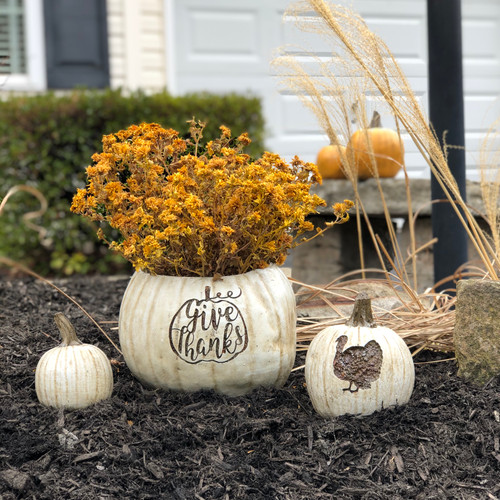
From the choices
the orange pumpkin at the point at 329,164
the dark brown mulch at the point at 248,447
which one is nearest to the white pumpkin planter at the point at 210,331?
the dark brown mulch at the point at 248,447

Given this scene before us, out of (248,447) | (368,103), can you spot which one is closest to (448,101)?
(368,103)

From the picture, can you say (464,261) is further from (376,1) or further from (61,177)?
(376,1)

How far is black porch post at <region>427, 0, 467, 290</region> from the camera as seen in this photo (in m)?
2.62

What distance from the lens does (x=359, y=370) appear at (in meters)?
1.65

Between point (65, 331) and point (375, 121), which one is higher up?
point (375, 121)

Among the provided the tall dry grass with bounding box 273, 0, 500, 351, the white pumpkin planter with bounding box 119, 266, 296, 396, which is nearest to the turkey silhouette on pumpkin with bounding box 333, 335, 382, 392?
the white pumpkin planter with bounding box 119, 266, 296, 396

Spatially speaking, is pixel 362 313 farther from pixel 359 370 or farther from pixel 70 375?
pixel 70 375

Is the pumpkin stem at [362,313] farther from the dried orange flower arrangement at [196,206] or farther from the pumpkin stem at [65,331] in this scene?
the pumpkin stem at [65,331]

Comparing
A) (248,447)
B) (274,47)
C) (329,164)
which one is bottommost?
(248,447)

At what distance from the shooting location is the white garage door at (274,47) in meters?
5.46

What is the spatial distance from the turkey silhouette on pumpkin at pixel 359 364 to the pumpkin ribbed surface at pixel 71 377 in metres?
Result: 0.61

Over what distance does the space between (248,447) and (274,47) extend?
438 centimetres

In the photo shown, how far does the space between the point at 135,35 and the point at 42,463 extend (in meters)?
4.42

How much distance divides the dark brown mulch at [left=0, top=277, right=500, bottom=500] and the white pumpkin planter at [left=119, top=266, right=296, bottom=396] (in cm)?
6
